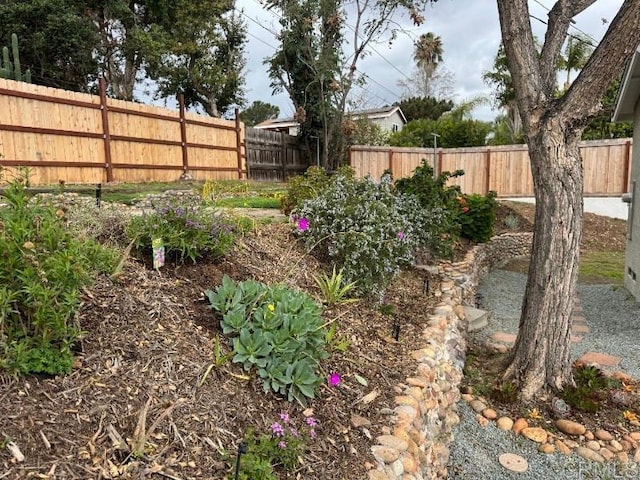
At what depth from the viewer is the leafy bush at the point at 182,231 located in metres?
2.60

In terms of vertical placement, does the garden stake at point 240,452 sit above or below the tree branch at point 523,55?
below

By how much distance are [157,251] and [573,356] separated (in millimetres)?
3918

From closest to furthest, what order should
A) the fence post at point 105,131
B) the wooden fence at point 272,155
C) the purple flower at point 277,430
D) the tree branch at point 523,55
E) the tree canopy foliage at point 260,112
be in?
the purple flower at point 277,430 → the tree branch at point 523,55 → the fence post at point 105,131 → the wooden fence at point 272,155 → the tree canopy foliage at point 260,112

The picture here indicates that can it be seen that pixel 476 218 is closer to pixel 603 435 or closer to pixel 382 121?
pixel 603 435

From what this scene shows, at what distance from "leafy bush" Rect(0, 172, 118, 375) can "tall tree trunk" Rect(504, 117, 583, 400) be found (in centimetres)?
292

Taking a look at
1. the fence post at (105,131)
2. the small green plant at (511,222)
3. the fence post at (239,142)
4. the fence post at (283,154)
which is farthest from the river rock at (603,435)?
the fence post at (283,154)

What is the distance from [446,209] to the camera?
20.8ft

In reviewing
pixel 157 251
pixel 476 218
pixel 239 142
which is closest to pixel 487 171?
pixel 476 218

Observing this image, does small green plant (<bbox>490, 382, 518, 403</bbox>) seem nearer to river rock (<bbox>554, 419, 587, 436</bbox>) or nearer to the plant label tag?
river rock (<bbox>554, 419, 587, 436</bbox>)

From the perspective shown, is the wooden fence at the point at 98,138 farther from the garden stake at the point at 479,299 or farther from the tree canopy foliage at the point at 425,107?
the tree canopy foliage at the point at 425,107

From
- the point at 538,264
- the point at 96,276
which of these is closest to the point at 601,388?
the point at 538,264

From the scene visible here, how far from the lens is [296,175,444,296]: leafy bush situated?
362 centimetres

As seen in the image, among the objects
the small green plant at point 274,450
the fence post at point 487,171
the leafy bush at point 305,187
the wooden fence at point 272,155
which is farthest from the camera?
the fence post at point 487,171

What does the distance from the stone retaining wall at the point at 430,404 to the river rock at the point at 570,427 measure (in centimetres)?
69
